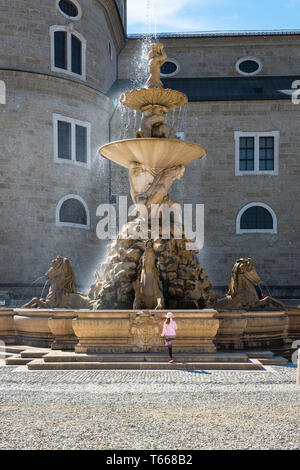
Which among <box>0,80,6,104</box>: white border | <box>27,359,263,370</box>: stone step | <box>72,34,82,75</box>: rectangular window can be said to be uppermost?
<box>72,34,82,75</box>: rectangular window

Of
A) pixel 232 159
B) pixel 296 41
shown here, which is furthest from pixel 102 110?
pixel 296 41

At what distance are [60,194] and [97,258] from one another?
3.47 metres

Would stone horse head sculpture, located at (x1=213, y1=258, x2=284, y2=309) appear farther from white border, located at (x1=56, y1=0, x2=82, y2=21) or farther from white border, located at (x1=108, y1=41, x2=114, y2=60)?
white border, located at (x1=108, y1=41, x2=114, y2=60)

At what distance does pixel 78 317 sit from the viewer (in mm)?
8625

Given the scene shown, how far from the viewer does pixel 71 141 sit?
24.1m

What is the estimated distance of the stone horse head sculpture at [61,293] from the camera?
1068 centimetres

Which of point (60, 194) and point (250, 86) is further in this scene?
point (250, 86)

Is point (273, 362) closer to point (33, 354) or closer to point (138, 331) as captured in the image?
point (138, 331)

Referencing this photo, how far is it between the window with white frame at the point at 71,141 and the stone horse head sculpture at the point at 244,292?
46.1 feet

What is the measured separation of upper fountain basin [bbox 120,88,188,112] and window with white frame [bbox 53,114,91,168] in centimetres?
1191

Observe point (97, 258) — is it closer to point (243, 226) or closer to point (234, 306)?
point (243, 226)

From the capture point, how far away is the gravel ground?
433cm

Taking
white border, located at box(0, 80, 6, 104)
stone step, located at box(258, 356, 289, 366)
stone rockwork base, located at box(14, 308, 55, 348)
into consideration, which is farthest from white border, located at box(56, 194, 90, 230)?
stone step, located at box(258, 356, 289, 366)

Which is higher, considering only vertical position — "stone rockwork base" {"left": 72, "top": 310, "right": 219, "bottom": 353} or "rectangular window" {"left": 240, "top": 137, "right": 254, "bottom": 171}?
"rectangular window" {"left": 240, "top": 137, "right": 254, "bottom": 171}
